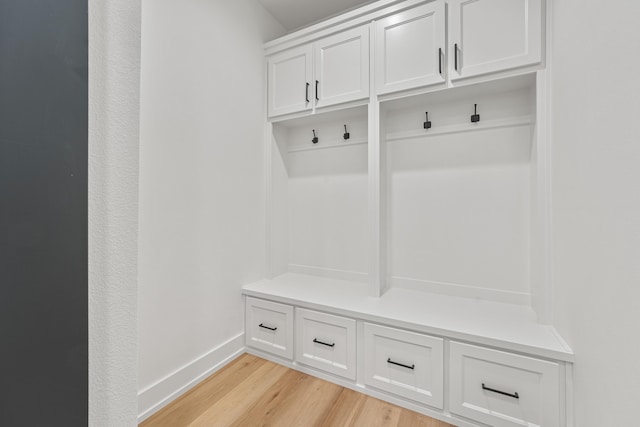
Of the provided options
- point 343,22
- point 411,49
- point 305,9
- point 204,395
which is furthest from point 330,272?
point 305,9

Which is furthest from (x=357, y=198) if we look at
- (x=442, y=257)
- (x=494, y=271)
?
(x=494, y=271)

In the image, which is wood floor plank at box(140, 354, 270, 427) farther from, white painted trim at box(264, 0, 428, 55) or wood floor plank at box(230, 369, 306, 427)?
white painted trim at box(264, 0, 428, 55)

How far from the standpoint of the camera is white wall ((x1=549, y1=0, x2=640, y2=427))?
81 cm

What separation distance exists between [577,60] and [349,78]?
123 cm

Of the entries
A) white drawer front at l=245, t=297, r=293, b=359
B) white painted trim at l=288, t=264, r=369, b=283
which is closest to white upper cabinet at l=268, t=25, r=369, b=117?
white painted trim at l=288, t=264, r=369, b=283

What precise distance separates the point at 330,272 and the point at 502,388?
4.40ft

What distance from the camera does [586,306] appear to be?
1.08 metres

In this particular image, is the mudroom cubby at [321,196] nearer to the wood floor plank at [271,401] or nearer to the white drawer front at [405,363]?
the white drawer front at [405,363]

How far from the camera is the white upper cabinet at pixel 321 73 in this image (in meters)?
1.91

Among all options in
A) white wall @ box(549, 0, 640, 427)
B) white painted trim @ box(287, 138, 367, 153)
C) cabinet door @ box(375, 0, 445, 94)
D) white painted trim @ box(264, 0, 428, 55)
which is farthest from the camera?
white painted trim @ box(287, 138, 367, 153)

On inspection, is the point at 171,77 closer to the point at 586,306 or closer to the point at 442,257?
the point at 442,257

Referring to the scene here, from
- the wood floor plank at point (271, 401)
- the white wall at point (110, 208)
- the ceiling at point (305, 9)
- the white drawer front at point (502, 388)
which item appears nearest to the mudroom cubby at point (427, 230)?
the white drawer front at point (502, 388)

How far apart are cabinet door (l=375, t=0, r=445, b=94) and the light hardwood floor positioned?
192 cm

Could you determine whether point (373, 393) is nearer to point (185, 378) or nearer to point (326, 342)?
point (326, 342)
